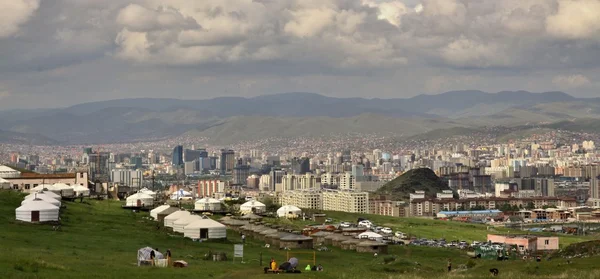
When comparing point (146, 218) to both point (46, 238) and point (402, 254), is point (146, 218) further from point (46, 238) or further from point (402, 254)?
point (46, 238)

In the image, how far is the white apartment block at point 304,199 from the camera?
182500mm

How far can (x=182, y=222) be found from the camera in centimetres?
6344

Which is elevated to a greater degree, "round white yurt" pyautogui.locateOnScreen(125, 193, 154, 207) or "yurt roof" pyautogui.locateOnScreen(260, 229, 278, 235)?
"round white yurt" pyautogui.locateOnScreen(125, 193, 154, 207)

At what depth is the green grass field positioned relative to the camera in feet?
111

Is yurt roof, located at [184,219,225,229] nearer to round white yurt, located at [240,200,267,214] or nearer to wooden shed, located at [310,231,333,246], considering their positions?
wooden shed, located at [310,231,333,246]

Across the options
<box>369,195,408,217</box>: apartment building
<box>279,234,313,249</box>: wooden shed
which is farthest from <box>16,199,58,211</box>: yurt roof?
<box>369,195,408,217</box>: apartment building

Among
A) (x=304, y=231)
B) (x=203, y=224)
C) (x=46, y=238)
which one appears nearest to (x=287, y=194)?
(x=304, y=231)

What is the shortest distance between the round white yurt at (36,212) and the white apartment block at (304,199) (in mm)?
123024

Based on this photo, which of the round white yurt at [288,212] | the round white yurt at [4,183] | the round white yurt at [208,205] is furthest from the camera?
the round white yurt at [288,212]

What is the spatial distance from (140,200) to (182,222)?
83.1 ft

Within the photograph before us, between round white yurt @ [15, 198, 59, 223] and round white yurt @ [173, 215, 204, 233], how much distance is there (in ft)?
28.1

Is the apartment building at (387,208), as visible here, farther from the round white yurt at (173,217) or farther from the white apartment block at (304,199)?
the round white yurt at (173,217)

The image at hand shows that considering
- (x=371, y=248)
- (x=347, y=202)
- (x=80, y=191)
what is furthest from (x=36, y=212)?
(x=347, y=202)

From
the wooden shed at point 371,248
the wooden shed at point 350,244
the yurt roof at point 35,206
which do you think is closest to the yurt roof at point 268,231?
the wooden shed at point 350,244
